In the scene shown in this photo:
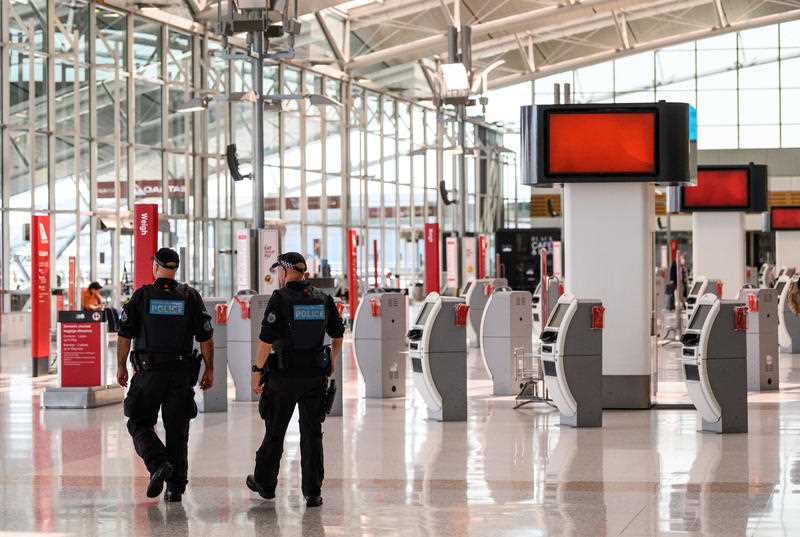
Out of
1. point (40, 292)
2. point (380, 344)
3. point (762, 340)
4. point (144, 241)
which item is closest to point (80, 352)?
point (144, 241)

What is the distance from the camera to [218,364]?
14.6 metres

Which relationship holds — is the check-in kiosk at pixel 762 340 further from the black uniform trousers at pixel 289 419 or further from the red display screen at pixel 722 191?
the black uniform trousers at pixel 289 419

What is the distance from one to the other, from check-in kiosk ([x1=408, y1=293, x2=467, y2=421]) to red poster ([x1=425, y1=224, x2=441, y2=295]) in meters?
19.3

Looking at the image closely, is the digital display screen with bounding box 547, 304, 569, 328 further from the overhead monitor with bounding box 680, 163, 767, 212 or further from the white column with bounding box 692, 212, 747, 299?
the white column with bounding box 692, 212, 747, 299

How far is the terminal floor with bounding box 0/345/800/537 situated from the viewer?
762cm

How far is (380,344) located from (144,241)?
3093mm

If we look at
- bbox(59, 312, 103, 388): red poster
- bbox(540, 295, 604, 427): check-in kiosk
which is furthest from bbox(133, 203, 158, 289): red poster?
bbox(540, 295, 604, 427): check-in kiosk

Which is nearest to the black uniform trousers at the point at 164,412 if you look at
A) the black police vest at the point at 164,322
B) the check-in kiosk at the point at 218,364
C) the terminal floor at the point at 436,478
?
the black police vest at the point at 164,322

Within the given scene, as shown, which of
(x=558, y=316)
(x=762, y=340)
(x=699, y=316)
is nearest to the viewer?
(x=699, y=316)

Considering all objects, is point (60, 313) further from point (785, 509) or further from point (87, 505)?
point (785, 509)

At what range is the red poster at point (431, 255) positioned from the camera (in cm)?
3269

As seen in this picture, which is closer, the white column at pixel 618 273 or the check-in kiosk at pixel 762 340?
the white column at pixel 618 273

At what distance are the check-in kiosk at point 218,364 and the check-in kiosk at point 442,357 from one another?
2.22m

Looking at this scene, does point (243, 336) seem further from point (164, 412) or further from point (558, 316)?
point (164, 412)
